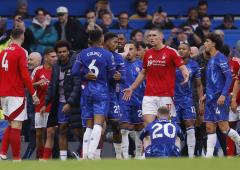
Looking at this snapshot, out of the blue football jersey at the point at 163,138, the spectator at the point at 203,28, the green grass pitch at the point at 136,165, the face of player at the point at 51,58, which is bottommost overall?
the green grass pitch at the point at 136,165

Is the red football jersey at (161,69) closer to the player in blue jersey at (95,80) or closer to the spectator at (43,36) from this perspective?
the player in blue jersey at (95,80)

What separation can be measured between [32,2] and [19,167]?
47.0 feet

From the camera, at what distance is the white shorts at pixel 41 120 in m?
21.5

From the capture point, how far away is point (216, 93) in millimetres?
20219

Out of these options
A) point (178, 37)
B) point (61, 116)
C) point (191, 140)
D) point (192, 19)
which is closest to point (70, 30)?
point (178, 37)

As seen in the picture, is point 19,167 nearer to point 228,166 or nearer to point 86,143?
point 228,166

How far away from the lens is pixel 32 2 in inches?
1123

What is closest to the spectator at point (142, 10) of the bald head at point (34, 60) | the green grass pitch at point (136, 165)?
the bald head at point (34, 60)

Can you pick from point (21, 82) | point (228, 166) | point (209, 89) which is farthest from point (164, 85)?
point (228, 166)

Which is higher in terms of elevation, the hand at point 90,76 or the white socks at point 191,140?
the hand at point 90,76

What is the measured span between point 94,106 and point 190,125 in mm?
2527

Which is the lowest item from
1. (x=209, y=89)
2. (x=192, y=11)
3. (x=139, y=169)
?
(x=139, y=169)

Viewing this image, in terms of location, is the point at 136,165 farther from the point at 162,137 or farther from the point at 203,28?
the point at 203,28

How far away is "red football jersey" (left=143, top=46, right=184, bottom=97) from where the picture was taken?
774 inches
